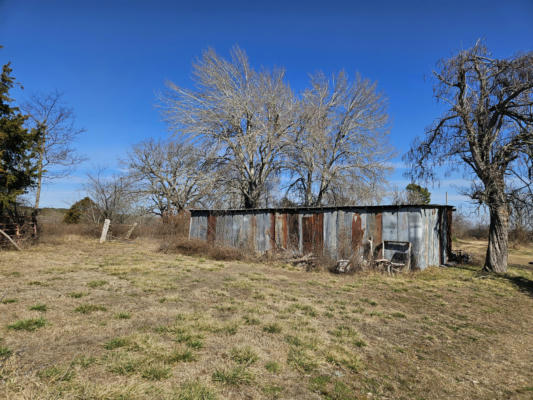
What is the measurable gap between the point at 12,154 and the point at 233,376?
1561 cm

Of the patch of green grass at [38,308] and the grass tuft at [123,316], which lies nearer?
the grass tuft at [123,316]

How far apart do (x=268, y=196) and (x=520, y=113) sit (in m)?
14.7

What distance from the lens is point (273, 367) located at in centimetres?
362

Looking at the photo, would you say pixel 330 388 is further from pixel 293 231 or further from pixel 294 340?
pixel 293 231

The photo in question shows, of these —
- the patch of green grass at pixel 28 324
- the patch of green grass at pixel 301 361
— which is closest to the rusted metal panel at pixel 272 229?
the patch of green grass at pixel 301 361

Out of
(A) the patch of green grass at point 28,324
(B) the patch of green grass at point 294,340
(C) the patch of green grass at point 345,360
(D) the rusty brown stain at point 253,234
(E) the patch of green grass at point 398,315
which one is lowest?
(E) the patch of green grass at point 398,315

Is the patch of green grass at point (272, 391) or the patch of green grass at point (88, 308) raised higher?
the patch of green grass at point (88, 308)

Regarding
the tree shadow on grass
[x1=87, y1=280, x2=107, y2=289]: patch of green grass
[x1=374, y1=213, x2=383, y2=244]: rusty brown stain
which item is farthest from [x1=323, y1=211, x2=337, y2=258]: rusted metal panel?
[x1=87, y1=280, x2=107, y2=289]: patch of green grass

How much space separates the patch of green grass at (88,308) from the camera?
17.7 ft

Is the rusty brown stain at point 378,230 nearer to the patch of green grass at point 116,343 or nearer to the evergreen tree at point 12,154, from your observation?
the patch of green grass at point 116,343

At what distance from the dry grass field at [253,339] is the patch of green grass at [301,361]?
0.02 metres

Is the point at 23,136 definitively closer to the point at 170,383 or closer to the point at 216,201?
the point at 216,201

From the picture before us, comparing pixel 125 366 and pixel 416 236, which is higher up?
pixel 416 236

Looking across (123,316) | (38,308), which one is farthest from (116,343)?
(38,308)
